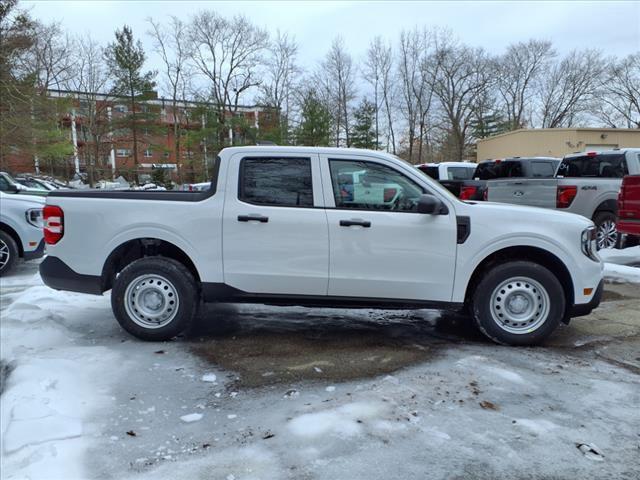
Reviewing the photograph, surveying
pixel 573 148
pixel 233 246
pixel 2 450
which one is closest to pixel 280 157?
pixel 233 246

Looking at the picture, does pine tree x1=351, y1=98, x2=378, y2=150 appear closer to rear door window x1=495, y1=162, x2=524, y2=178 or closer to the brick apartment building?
the brick apartment building

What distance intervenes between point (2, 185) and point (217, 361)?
9049mm

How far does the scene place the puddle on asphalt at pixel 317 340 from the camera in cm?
386

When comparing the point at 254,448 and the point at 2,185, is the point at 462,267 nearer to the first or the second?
the point at 254,448

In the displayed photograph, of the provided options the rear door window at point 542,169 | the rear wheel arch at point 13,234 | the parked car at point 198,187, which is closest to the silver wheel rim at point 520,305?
the parked car at point 198,187

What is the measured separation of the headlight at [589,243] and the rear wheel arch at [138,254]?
11.9ft

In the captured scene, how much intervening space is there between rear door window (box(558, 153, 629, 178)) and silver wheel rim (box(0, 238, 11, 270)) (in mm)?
10886

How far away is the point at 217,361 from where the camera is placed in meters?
4.04

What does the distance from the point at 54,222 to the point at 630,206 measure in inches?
326

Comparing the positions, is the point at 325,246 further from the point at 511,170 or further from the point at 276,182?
the point at 511,170

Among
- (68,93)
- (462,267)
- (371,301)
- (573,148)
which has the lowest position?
(371,301)

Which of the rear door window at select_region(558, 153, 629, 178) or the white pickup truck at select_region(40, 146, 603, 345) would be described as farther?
the rear door window at select_region(558, 153, 629, 178)

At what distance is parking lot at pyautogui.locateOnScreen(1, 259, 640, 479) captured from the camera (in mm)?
2561

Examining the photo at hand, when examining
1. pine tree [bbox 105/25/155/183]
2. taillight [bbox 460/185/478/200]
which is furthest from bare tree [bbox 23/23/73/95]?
taillight [bbox 460/185/478/200]
